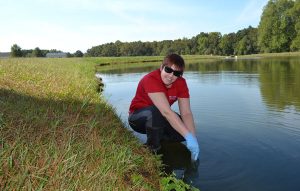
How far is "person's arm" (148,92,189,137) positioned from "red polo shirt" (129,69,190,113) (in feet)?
0.34

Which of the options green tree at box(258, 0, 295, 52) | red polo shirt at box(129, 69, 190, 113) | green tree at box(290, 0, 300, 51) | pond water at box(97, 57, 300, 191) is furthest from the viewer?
green tree at box(258, 0, 295, 52)

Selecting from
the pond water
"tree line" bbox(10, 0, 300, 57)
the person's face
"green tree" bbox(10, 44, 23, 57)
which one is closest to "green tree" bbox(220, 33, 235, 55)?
"tree line" bbox(10, 0, 300, 57)

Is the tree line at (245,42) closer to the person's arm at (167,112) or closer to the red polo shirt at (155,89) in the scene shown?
the red polo shirt at (155,89)

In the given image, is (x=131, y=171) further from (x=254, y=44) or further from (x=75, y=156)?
(x=254, y=44)

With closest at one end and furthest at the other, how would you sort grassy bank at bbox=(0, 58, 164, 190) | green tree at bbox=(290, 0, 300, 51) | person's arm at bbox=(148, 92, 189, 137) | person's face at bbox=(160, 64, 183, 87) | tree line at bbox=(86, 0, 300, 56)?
grassy bank at bbox=(0, 58, 164, 190) < person's arm at bbox=(148, 92, 189, 137) < person's face at bbox=(160, 64, 183, 87) < green tree at bbox=(290, 0, 300, 51) < tree line at bbox=(86, 0, 300, 56)

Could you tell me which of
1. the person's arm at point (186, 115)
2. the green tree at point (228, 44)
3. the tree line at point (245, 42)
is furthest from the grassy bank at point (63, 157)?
the green tree at point (228, 44)

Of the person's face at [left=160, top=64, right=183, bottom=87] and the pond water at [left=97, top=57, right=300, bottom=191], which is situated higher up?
the person's face at [left=160, top=64, right=183, bottom=87]

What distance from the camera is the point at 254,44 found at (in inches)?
4348

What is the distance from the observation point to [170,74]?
584 cm

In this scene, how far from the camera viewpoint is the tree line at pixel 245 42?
84.0 m

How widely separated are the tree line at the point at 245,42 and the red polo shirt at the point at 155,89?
39.1 m

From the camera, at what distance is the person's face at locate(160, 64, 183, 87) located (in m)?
5.80

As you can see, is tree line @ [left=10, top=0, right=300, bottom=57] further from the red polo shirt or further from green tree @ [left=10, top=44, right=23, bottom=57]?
the red polo shirt

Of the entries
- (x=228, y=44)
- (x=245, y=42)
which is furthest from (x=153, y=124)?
(x=228, y=44)
